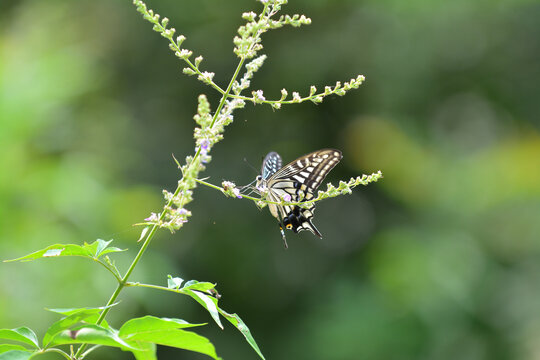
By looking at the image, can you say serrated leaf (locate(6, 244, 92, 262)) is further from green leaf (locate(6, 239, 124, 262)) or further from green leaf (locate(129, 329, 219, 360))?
green leaf (locate(129, 329, 219, 360))

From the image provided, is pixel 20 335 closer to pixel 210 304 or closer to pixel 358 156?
pixel 210 304

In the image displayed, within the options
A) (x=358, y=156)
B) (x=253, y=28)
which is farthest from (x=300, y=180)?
(x=358, y=156)

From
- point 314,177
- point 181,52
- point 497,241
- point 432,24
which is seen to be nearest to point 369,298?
point 497,241

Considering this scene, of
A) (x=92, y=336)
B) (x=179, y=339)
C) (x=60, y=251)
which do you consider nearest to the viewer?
(x=92, y=336)

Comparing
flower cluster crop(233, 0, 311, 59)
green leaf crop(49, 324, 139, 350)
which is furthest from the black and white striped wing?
green leaf crop(49, 324, 139, 350)

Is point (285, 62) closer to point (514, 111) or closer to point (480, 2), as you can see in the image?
point (480, 2)

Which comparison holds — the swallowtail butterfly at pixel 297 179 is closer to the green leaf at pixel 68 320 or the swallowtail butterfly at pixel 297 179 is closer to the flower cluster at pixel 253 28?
the flower cluster at pixel 253 28

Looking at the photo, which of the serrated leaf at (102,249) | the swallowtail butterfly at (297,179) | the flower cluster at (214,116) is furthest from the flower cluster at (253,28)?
the swallowtail butterfly at (297,179)
